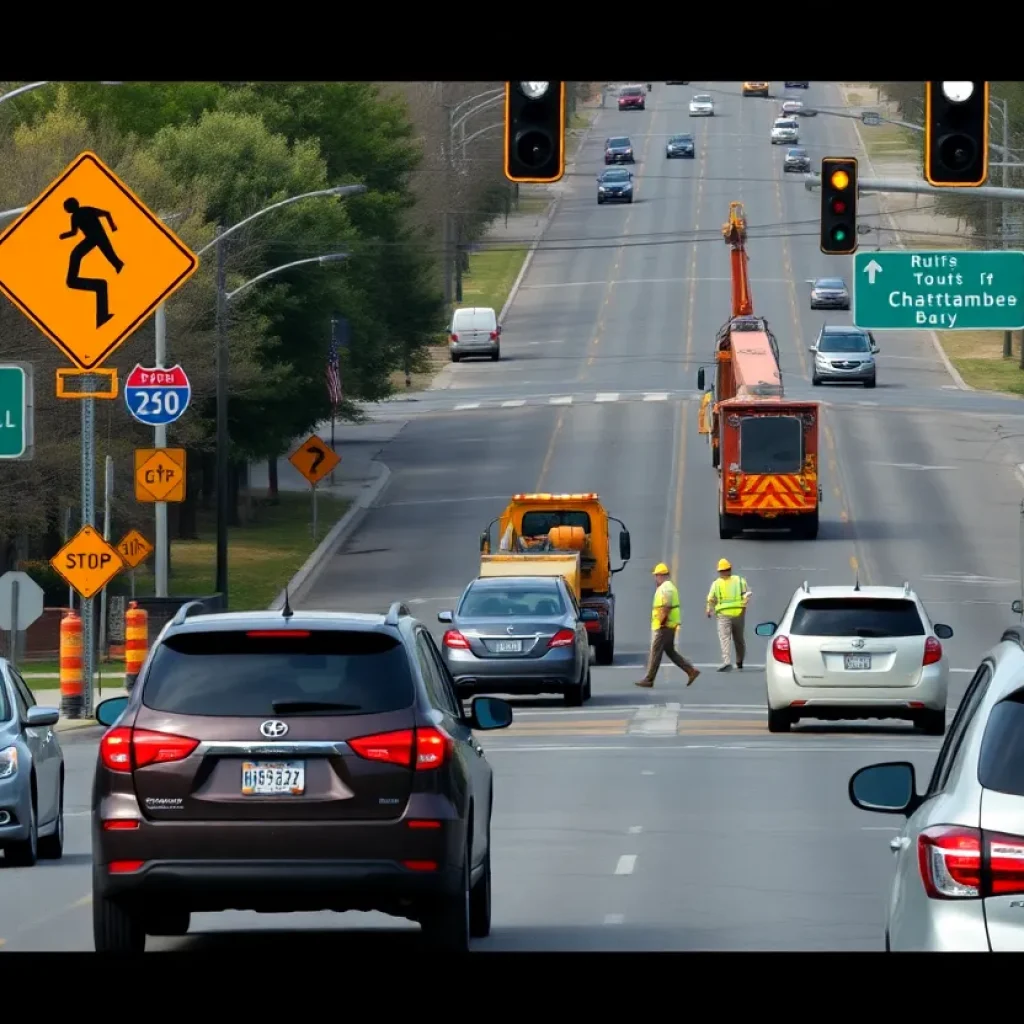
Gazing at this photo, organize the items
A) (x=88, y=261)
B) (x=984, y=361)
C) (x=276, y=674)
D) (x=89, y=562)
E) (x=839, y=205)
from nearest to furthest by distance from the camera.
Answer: (x=276, y=674), (x=839, y=205), (x=89, y=562), (x=88, y=261), (x=984, y=361)

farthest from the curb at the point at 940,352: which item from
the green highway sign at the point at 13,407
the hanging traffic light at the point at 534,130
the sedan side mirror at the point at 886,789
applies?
the sedan side mirror at the point at 886,789

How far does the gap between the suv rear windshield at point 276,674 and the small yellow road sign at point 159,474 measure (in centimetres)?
2842

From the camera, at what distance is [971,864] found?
7.21 metres

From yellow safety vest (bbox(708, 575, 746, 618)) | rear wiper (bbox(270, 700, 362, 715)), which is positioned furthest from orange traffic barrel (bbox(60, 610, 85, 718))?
rear wiper (bbox(270, 700, 362, 715))

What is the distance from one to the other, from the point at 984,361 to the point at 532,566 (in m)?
62.2

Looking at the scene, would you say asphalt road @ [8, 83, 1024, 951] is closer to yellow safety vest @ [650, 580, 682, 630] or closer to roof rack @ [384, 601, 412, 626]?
yellow safety vest @ [650, 580, 682, 630]

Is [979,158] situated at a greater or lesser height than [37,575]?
greater

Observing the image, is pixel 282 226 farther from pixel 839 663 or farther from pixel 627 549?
pixel 839 663

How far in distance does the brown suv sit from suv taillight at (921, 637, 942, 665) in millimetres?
15958

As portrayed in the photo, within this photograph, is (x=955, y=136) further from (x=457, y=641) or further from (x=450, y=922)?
(x=457, y=641)

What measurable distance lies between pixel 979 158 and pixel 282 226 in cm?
4242

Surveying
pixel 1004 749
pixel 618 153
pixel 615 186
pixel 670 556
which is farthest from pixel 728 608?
pixel 618 153

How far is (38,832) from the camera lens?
17688mm
